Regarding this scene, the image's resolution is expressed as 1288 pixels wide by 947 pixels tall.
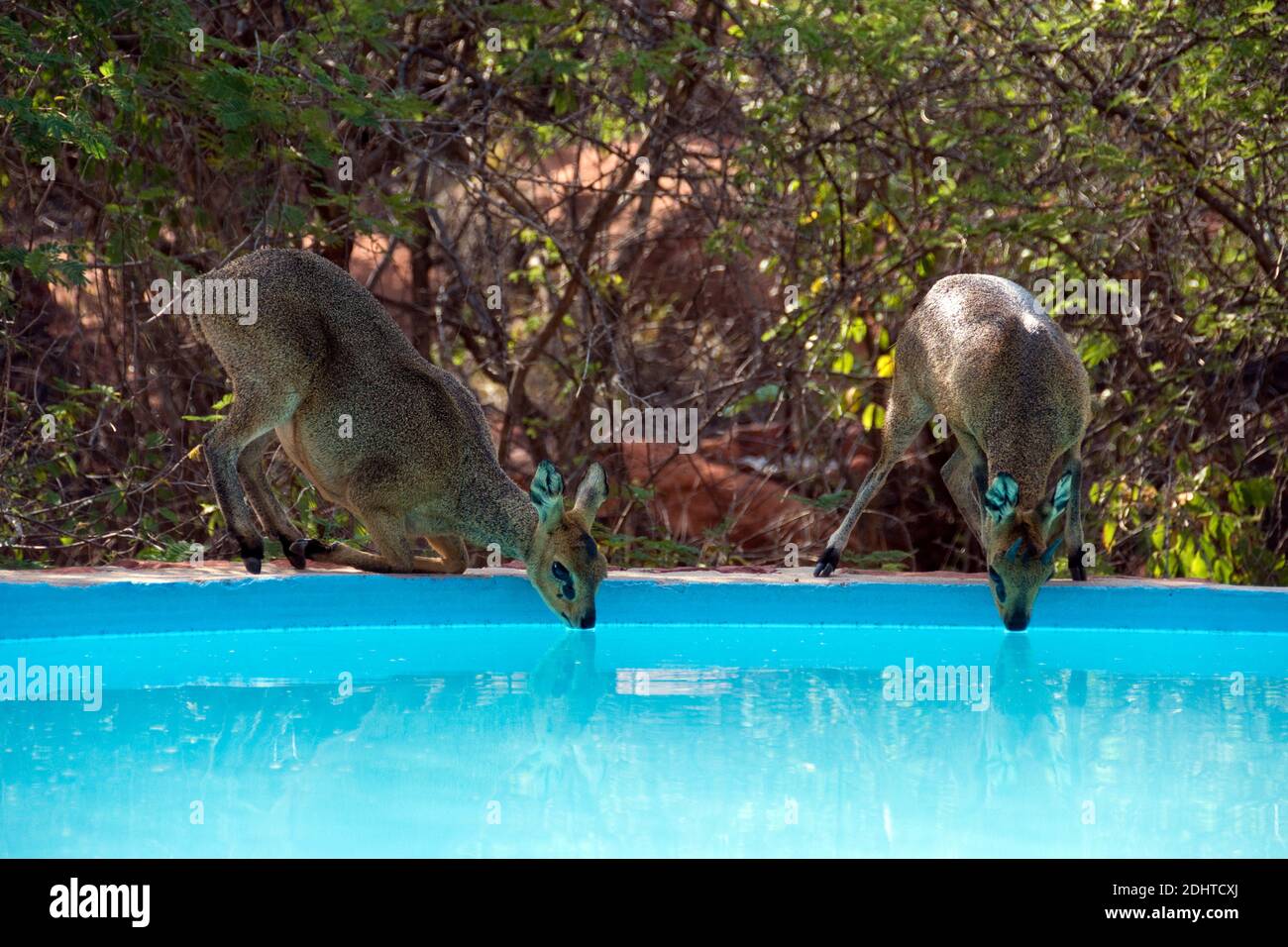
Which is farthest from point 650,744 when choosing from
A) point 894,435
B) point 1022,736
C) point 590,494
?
point 894,435

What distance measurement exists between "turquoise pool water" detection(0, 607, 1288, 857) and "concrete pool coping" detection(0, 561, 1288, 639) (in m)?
0.08

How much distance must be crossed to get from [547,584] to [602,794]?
2920 millimetres

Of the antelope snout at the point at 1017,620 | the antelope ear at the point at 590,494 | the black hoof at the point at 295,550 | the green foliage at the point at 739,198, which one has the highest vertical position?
the green foliage at the point at 739,198

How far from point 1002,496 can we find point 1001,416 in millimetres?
833

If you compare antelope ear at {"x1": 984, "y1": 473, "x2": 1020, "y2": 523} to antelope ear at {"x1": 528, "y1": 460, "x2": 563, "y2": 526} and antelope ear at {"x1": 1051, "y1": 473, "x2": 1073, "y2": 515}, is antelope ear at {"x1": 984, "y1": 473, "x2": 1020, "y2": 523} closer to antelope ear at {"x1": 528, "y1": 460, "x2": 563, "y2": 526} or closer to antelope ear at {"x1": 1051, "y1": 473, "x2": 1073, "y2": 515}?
antelope ear at {"x1": 1051, "y1": 473, "x2": 1073, "y2": 515}

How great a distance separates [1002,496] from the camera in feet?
24.1

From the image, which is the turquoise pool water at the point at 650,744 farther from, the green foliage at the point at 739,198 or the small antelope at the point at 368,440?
the green foliage at the point at 739,198

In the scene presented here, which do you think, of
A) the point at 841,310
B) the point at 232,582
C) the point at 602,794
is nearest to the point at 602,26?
the point at 841,310

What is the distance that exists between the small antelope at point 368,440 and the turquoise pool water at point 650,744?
1.40 feet

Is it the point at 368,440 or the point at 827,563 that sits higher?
the point at 368,440

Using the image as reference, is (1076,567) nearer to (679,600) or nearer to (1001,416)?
(1001,416)

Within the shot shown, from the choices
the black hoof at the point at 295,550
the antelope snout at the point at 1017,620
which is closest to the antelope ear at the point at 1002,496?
the antelope snout at the point at 1017,620

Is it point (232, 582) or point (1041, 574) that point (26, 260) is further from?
point (1041, 574)

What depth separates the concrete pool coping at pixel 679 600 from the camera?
7770 millimetres
